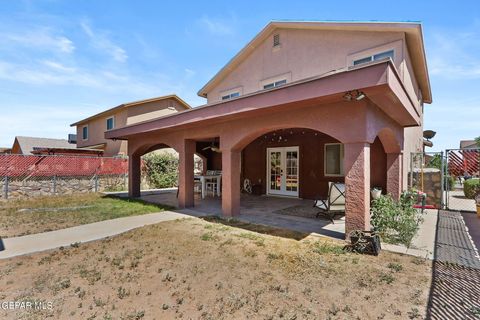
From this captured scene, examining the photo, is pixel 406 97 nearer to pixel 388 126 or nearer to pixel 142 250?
pixel 388 126

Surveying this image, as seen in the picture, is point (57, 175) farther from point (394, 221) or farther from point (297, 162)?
point (394, 221)

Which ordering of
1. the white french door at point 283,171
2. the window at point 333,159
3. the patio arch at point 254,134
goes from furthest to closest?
the white french door at point 283,171
the window at point 333,159
the patio arch at point 254,134

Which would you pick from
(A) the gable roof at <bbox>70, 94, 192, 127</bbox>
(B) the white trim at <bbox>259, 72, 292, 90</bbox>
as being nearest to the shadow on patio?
(B) the white trim at <bbox>259, 72, 292, 90</bbox>

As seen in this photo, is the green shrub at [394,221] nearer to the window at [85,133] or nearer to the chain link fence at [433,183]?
the chain link fence at [433,183]

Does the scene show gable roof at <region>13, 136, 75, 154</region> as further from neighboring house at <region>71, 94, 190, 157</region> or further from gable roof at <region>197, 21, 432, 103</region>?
gable roof at <region>197, 21, 432, 103</region>

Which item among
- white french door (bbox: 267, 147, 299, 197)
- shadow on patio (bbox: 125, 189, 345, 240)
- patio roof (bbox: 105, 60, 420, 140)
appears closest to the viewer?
patio roof (bbox: 105, 60, 420, 140)

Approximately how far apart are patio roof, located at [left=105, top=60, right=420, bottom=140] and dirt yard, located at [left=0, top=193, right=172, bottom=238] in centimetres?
417

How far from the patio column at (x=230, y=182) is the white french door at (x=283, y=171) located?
16.1ft

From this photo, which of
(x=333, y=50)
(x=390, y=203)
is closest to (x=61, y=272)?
(x=390, y=203)

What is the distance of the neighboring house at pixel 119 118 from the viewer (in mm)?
20219

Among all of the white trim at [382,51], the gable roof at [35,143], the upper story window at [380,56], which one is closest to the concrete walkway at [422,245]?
the white trim at [382,51]

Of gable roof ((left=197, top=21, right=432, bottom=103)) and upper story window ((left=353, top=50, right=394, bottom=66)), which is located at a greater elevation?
gable roof ((left=197, top=21, right=432, bottom=103))

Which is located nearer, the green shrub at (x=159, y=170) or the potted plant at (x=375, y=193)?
the potted plant at (x=375, y=193)

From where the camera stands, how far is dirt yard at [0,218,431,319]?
295 centimetres
